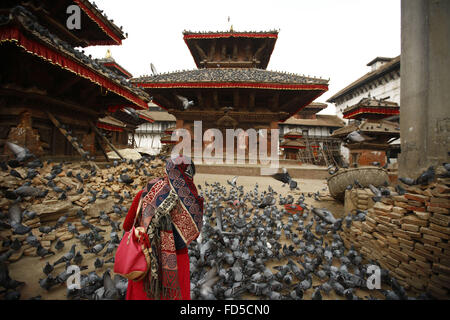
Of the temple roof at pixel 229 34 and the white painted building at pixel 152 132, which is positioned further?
the white painted building at pixel 152 132

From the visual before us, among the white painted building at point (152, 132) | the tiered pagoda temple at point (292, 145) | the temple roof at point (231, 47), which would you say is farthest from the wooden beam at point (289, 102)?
the white painted building at point (152, 132)

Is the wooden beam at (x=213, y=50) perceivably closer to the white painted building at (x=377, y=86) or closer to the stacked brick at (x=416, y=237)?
the white painted building at (x=377, y=86)

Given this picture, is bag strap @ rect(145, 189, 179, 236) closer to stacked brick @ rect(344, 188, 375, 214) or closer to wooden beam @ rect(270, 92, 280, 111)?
stacked brick @ rect(344, 188, 375, 214)

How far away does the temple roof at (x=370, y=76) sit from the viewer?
1762 cm

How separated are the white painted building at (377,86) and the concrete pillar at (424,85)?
12.8m

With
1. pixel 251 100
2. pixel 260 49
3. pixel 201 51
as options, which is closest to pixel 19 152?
pixel 251 100

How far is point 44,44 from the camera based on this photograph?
3723 millimetres

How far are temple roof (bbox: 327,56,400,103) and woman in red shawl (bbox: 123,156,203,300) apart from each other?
942 inches

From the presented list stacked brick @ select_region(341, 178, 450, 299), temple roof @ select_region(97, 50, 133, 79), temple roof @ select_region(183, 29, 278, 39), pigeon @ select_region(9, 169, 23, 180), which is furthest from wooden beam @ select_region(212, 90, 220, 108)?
temple roof @ select_region(97, 50, 133, 79)

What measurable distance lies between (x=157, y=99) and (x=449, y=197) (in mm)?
13331

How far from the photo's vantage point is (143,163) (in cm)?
667

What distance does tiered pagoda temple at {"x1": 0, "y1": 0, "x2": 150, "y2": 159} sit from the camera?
3705 mm
